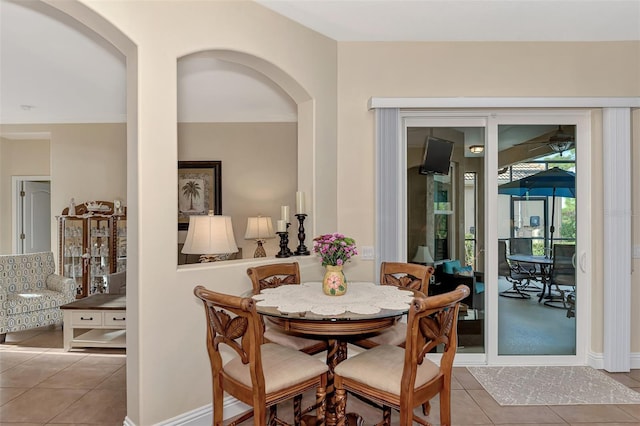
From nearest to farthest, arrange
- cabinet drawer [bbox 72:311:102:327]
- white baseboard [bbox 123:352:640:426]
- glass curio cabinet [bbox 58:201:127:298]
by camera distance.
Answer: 1. white baseboard [bbox 123:352:640:426]
2. cabinet drawer [bbox 72:311:102:327]
3. glass curio cabinet [bbox 58:201:127:298]

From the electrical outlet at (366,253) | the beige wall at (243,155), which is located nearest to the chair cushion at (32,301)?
the beige wall at (243,155)

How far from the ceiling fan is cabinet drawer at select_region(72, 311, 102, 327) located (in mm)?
4423

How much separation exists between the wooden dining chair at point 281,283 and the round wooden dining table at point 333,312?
0.14 meters

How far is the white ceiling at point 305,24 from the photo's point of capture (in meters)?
2.71

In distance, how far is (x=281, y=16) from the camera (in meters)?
2.81

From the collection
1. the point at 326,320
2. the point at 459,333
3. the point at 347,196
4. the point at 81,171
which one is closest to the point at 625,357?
the point at 459,333

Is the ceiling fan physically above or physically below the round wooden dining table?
above

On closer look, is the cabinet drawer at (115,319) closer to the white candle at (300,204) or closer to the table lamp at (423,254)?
the white candle at (300,204)

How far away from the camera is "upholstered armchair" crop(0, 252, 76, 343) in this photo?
4020 millimetres

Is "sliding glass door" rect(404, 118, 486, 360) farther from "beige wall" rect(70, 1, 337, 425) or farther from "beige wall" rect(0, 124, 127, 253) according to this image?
"beige wall" rect(0, 124, 127, 253)

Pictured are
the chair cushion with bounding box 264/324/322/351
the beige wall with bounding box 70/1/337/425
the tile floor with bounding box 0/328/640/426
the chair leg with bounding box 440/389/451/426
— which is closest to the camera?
the chair leg with bounding box 440/389/451/426

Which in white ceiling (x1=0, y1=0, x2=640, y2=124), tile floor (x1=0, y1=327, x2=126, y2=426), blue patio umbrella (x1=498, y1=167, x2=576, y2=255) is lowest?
tile floor (x1=0, y1=327, x2=126, y2=426)

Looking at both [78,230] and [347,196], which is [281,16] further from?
[78,230]

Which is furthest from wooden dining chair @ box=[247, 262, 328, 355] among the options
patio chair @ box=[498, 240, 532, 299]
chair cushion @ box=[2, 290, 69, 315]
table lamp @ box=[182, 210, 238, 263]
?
chair cushion @ box=[2, 290, 69, 315]
